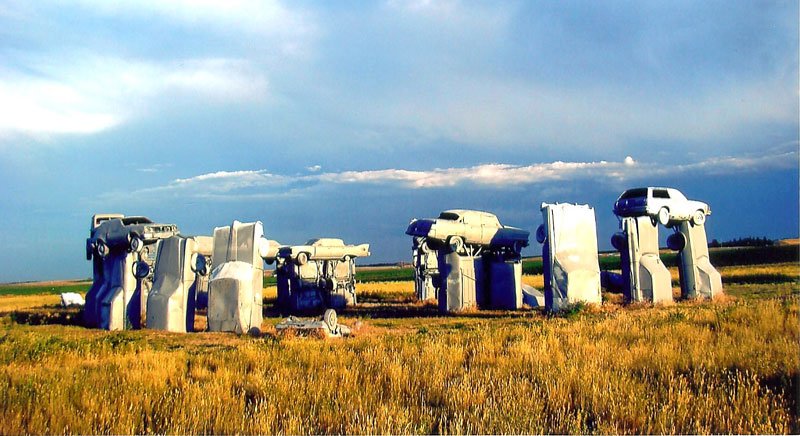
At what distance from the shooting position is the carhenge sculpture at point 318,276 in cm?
3159

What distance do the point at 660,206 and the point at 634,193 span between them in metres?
1.10

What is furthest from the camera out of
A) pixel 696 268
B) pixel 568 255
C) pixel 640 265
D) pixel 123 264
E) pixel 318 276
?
pixel 318 276

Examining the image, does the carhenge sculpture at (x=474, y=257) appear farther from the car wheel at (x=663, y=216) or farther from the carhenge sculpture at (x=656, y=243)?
the car wheel at (x=663, y=216)

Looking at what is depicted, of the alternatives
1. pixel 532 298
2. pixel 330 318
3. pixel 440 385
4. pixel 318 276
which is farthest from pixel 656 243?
pixel 440 385

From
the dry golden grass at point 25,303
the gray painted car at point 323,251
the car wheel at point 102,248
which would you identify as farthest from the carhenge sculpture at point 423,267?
the dry golden grass at point 25,303

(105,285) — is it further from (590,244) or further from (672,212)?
(672,212)

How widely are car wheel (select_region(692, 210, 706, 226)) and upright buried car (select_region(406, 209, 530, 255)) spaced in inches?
270

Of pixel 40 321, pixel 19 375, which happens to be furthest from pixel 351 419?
pixel 40 321

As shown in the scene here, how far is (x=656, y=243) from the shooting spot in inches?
923

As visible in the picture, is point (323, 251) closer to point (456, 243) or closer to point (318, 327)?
point (456, 243)

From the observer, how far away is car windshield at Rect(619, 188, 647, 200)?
23469 millimetres

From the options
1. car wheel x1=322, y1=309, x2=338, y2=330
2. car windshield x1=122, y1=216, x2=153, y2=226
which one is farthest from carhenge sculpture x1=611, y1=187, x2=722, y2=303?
car windshield x1=122, y1=216, x2=153, y2=226

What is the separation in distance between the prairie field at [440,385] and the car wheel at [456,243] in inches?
461

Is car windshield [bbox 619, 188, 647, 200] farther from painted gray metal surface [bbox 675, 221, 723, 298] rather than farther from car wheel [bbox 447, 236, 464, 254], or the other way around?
car wheel [bbox 447, 236, 464, 254]
